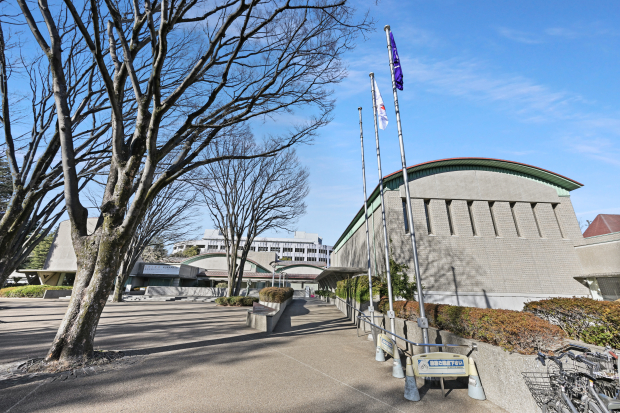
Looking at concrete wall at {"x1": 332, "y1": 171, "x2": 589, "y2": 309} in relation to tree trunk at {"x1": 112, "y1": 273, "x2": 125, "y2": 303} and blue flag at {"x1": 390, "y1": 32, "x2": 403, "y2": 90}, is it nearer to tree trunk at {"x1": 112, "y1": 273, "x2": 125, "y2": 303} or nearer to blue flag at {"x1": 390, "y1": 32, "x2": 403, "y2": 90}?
blue flag at {"x1": 390, "y1": 32, "x2": 403, "y2": 90}

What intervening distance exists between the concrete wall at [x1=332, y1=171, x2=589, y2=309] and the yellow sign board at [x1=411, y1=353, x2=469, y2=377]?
10.7 metres

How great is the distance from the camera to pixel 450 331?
6.25 metres

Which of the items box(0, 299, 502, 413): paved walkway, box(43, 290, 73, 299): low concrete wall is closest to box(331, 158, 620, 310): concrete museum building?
box(0, 299, 502, 413): paved walkway

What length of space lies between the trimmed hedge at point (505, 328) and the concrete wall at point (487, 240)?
938cm

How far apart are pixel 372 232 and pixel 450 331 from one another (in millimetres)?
12280

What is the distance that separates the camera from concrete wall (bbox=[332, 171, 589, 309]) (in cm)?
1530

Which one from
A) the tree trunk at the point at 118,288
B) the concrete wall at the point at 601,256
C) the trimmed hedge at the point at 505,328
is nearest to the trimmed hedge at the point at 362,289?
the trimmed hedge at the point at 505,328

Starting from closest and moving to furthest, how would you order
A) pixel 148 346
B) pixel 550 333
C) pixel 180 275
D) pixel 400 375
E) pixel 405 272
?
pixel 550 333 < pixel 400 375 < pixel 148 346 < pixel 405 272 < pixel 180 275

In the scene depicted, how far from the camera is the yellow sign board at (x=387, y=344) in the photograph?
6.08 m

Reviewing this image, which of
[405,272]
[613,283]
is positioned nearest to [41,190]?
[405,272]

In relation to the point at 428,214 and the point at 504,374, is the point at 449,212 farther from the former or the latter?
the point at 504,374

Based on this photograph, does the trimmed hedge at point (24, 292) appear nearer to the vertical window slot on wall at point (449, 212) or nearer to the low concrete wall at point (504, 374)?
the low concrete wall at point (504, 374)

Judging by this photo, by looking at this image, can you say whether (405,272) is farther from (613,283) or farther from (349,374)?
(613,283)

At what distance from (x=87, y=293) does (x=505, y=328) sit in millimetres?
8104
